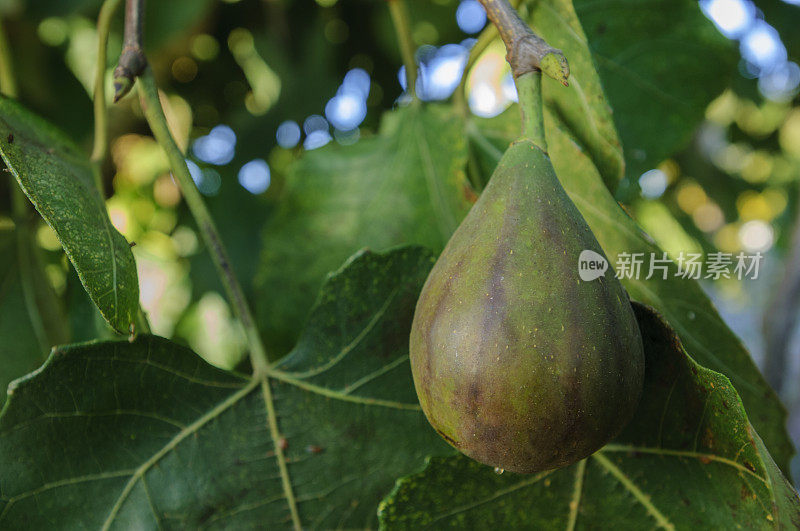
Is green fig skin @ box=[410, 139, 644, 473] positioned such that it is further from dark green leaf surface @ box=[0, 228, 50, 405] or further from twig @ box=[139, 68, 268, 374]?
dark green leaf surface @ box=[0, 228, 50, 405]

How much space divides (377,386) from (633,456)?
0.66ft

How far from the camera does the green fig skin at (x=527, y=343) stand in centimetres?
36

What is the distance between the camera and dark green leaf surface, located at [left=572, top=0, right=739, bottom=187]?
757 millimetres

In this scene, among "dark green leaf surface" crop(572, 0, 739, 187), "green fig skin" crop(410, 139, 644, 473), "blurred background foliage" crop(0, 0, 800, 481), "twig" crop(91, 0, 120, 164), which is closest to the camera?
A: "green fig skin" crop(410, 139, 644, 473)

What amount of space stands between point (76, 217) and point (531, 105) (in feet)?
0.98

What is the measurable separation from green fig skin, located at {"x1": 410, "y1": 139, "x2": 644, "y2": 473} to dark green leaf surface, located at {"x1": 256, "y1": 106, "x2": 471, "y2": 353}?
0.95ft

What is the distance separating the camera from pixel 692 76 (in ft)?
2.64

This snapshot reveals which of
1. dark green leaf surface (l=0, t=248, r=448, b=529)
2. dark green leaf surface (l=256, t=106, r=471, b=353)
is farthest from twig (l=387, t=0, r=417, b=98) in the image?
dark green leaf surface (l=0, t=248, r=448, b=529)

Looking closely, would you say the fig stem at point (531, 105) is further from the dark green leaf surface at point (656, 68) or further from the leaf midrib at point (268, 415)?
the dark green leaf surface at point (656, 68)

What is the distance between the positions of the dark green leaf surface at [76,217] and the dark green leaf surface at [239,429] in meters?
0.08

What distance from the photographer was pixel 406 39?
29.6 inches

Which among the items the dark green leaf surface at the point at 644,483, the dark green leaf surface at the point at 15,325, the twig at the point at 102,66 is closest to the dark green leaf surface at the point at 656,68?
the dark green leaf surface at the point at 644,483

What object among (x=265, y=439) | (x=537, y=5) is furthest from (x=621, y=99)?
(x=265, y=439)

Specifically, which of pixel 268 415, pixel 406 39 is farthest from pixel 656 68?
pixel 268 415
